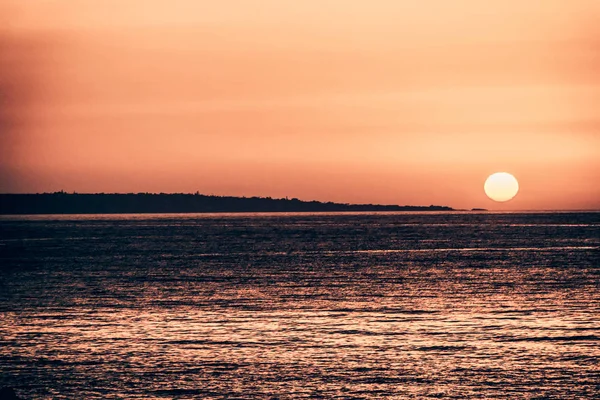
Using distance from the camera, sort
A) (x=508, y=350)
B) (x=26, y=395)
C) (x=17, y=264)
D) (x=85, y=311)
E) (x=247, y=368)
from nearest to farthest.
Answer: (x=26, y=395)
(x=247, y=368)
(x=508, y=350)
(x=85, y=311)
(x=17, y=264)

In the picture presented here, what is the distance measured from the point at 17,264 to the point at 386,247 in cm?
6901

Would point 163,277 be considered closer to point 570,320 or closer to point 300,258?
point 300,258

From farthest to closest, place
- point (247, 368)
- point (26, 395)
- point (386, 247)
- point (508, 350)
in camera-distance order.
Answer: point (386, 247), point (508, 350), point (247, 368), point (26, 395)

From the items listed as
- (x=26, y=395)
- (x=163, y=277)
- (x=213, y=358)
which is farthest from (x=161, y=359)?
(x=163, y=277)

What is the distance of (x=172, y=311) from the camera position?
6247 centimetres

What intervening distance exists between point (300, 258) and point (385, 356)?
8151cm

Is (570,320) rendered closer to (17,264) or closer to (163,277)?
(163,277)

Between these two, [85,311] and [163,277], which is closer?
[85,311]

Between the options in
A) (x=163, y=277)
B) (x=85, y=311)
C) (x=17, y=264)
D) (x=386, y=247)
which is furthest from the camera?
(x=386, y=247)

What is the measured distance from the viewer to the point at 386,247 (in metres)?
163

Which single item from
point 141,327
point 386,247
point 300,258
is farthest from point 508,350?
point 386,247

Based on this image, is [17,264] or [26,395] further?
[17,264]

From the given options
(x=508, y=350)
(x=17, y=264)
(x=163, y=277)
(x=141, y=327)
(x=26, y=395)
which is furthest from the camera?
(x=17, y=264)

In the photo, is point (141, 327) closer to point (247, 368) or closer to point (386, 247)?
point (247, 368)
